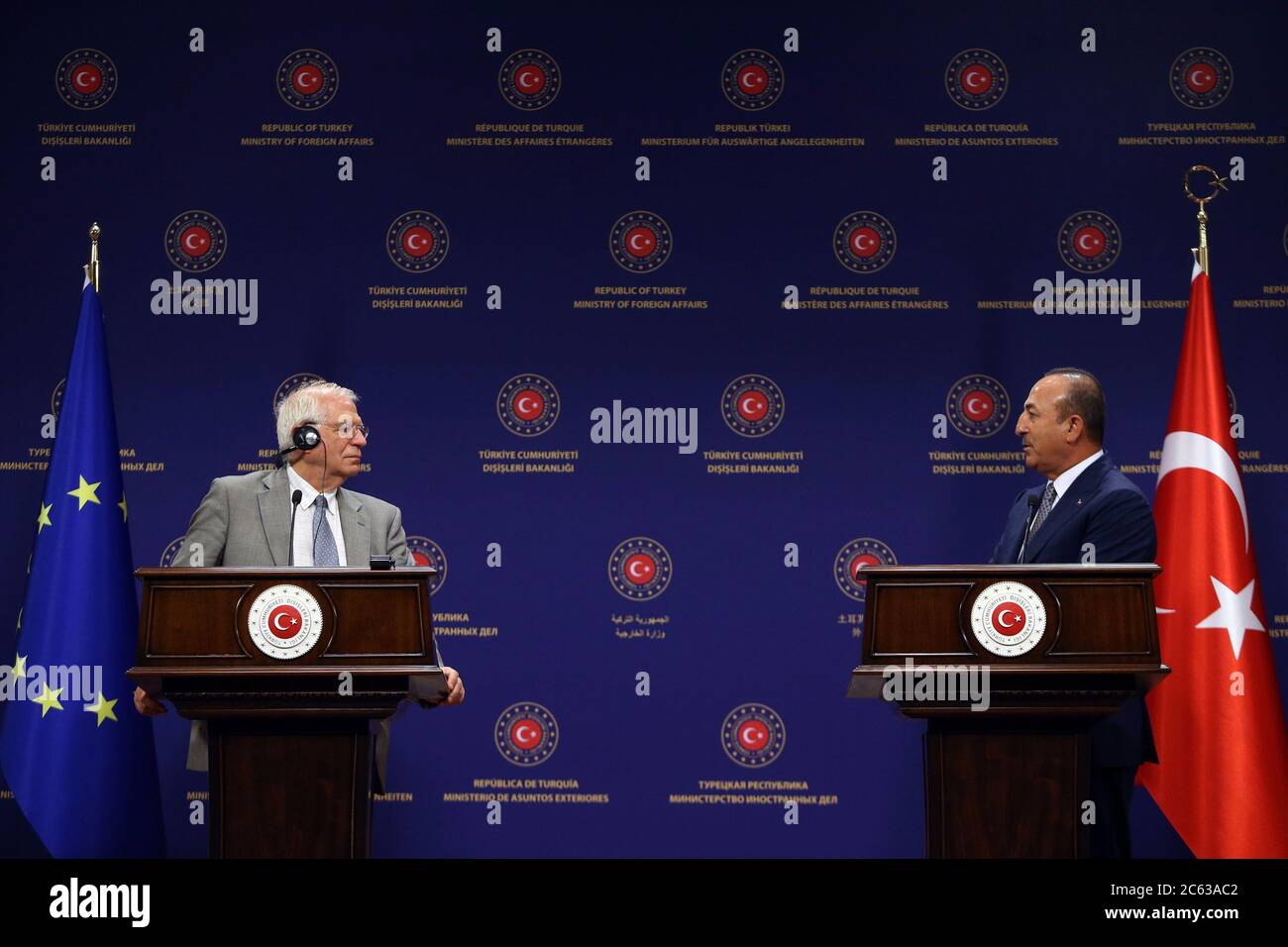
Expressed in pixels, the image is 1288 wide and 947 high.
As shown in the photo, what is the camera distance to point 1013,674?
3.44m

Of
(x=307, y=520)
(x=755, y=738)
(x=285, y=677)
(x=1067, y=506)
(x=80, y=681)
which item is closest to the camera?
(x=285, y=677)

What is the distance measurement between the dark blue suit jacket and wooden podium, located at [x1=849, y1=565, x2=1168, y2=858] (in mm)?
367

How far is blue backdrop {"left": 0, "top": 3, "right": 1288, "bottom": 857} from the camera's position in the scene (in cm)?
551

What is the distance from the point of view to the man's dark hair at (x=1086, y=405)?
4.36 metres

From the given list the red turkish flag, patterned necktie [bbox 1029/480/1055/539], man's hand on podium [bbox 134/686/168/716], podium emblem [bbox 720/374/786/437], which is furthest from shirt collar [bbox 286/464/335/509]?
the red turkish flag

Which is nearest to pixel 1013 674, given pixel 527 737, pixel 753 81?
pixel 527 737

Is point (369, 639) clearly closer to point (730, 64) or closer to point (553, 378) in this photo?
point (553, 378)

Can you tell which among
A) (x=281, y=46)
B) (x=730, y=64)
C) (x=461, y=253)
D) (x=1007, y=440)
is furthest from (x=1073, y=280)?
(x=281, y=46)

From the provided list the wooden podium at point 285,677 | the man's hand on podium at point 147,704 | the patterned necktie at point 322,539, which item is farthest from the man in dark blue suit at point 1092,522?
the man's hand on podium at point 147,704

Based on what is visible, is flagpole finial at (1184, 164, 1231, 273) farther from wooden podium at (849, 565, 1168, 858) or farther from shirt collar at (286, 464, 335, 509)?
shirt collar at (286, 464, 335, 509)

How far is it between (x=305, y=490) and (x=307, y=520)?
0.40 ft

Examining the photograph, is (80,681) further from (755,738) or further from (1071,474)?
(1071,474)

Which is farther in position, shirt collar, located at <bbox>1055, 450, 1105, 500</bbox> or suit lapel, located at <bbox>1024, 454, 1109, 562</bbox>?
shirt collar, located at <bbox>1055, 450, 1105, 500</bbox>

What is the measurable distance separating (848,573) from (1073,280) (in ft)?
5.02
